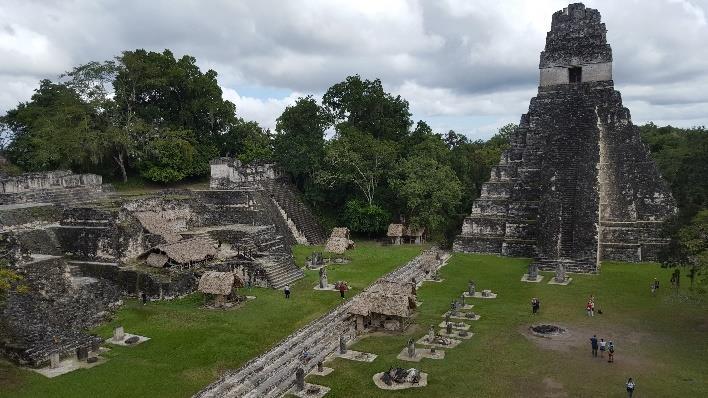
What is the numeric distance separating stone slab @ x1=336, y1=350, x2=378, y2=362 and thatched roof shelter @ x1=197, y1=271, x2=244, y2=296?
5.90 m

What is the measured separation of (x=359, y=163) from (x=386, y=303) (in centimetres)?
1832

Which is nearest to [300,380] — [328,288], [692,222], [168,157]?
[328,288]

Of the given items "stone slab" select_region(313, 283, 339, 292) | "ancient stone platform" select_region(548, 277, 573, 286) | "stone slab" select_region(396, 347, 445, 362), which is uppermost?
"ancient stone platform" select_region(548, 277, 573, 286)

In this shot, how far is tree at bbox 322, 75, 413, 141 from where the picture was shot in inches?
1582

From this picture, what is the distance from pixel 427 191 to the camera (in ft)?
105

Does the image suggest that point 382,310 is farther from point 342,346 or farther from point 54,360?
point 54,360

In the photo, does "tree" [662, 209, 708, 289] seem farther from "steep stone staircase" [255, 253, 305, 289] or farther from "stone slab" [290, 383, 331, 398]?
"steep stone staircase" [255, 253, 305, 289]

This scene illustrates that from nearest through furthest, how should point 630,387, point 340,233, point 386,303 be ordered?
point 630,387
point 386,303
point 340,233

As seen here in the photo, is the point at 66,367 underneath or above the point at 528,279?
underneath

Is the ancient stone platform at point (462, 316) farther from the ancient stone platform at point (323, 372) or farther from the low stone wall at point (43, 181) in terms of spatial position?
the low stone wall at point (43, 181)

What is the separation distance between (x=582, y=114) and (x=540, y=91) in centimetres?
310

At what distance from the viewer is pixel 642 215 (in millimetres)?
27375

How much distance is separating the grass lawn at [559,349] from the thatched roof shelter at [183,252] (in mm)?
9102

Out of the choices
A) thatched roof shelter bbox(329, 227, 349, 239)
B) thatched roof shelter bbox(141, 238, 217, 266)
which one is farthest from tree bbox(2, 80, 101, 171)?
thatched roof shelter bbox(329, 227, 349, 239)
